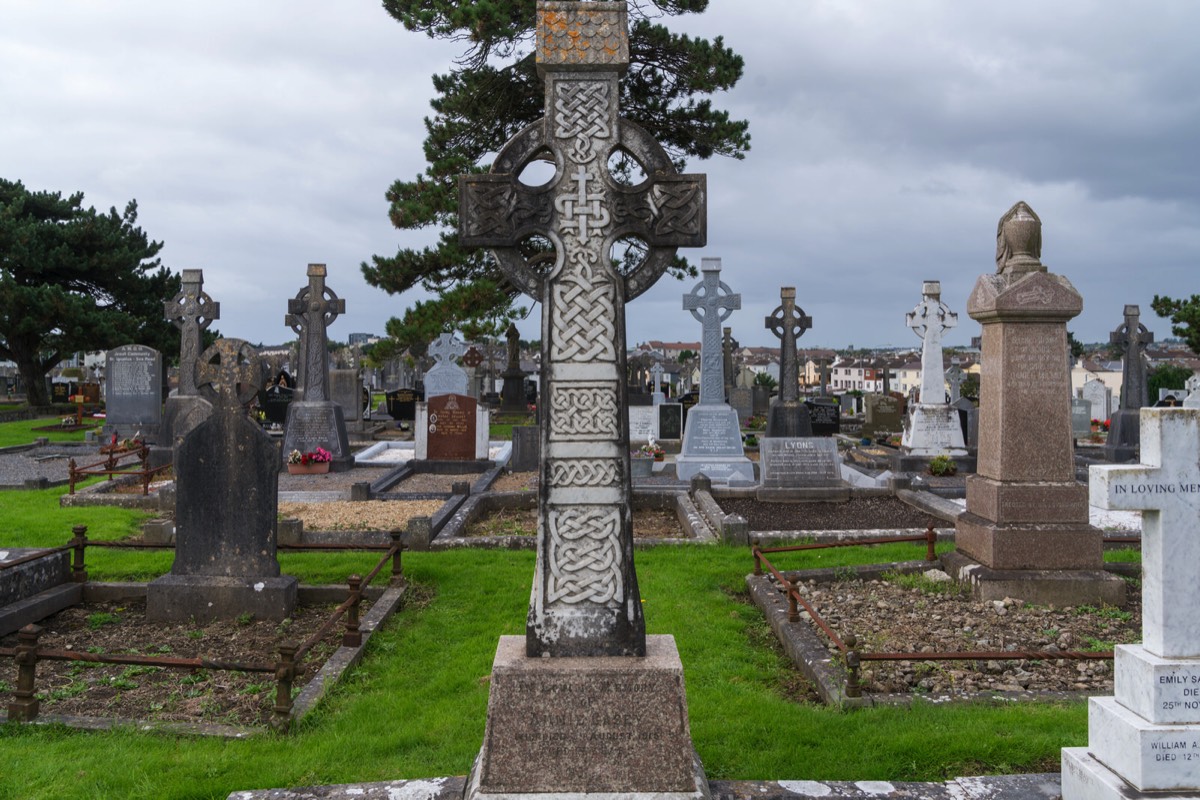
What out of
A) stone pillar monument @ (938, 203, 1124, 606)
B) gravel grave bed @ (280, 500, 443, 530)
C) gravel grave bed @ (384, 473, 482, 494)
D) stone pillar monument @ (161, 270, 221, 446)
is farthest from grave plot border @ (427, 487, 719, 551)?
stone pillar monument @ (161, 270, 221, 446)

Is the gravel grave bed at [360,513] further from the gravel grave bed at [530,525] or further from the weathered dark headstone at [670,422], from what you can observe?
the weathered dark headstone at [670,422]

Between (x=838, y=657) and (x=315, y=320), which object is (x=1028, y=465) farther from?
(x=315, y=320)

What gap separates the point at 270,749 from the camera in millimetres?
4516

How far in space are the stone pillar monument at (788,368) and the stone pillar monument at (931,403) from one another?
2586 mm

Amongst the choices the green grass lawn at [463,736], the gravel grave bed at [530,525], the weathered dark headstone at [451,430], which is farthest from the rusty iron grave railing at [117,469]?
the green grass lawn at [463,736]

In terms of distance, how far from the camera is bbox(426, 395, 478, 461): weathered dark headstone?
17.1m

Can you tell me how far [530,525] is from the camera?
37.1 feet

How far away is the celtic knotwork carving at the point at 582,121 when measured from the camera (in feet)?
11.7

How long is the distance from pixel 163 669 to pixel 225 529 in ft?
4.40

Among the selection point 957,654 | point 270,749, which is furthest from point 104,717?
point 957,654

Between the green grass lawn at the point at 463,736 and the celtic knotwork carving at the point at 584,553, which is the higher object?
the celtic knotwork carving at the point at 584,553

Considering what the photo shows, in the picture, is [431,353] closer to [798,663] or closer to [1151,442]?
[798,663]

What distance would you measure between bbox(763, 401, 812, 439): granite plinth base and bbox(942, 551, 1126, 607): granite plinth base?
42.6 feet

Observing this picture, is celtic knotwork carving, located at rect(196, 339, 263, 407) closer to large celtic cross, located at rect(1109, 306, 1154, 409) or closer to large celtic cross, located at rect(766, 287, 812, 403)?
large celtic cross, located at rect(766, 287, 812, 403)
